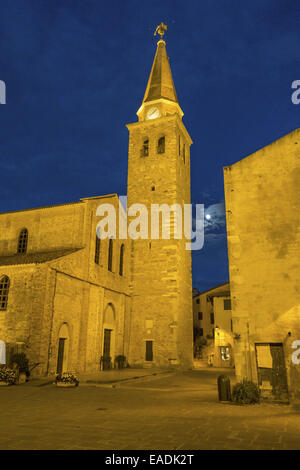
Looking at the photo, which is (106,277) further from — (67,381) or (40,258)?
(67,381)

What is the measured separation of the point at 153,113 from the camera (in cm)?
3189

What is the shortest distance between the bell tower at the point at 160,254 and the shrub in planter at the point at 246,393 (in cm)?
1418

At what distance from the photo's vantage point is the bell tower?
25406 millimetres

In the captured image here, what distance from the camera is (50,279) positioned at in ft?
58.6

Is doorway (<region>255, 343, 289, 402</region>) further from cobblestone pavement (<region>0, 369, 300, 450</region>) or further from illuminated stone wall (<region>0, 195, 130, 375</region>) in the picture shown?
illuminated stone wall (<region>0, 195, 130, 375</region>)

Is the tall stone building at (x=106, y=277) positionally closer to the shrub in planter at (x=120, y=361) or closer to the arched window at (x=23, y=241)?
the arched window at (x=23, y=241)

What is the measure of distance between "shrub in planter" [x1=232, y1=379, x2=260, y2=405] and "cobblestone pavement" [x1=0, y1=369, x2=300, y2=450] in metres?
0.33

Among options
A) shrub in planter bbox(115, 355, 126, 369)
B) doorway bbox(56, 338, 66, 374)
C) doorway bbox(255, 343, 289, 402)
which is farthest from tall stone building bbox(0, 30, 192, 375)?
doorway bbox(255, 343, 289, 402)

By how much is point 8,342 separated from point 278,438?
14574 mm

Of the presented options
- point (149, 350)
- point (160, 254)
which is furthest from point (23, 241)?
point (149, 350)

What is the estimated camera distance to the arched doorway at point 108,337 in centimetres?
2303

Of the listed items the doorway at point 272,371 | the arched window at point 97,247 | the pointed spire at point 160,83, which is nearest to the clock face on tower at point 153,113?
the pointed spire at point 160,83

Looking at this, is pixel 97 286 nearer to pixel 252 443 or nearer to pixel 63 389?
pixel 63 389

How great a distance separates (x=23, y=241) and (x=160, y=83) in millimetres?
20037
